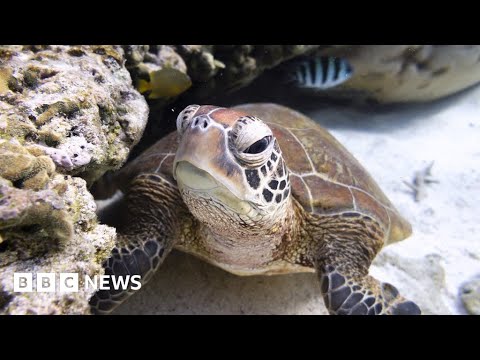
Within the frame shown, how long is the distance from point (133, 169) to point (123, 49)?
76 cm

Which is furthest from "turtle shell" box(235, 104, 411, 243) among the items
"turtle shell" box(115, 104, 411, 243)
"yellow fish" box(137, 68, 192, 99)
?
"yellow fish" box(137, 68, 192, 99)

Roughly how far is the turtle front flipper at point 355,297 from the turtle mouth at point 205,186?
700mm

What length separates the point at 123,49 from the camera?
210cm

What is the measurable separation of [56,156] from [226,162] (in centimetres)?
62

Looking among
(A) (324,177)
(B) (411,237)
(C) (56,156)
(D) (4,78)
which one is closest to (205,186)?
(C) (56,156)

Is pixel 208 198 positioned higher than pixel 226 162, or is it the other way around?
pixel 226 162

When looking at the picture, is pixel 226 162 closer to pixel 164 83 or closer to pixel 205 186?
pixel 205 186

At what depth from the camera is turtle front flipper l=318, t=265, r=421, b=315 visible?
5.38 feet

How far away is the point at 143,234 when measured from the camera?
181 cm

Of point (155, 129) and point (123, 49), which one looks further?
point (155, 129)
